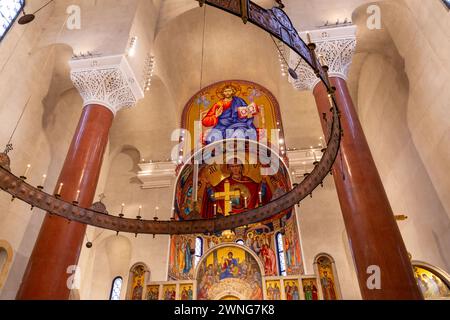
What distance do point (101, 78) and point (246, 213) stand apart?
17.6 ft

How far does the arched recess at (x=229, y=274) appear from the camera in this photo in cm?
1099

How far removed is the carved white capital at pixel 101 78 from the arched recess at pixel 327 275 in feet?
23.3

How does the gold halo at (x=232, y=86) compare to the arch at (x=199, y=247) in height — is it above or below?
above

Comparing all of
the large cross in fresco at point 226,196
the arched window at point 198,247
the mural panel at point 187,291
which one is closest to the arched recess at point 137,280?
the mural panel at point 187,291

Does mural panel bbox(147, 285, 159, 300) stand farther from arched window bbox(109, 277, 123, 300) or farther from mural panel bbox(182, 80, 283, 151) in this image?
mural panel bbox(182, 80, 283, 151)

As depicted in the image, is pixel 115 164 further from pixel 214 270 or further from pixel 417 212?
pixel 417 212

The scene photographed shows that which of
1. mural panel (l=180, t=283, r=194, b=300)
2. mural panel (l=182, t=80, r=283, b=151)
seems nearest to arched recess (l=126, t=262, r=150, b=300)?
mural panel (l=180, t=283, r=194, b=300)

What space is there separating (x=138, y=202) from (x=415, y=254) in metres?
8.85

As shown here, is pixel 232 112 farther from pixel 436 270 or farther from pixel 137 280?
pixel 436 270

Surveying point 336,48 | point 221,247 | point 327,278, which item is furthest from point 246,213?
point 221,247

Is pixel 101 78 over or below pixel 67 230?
over

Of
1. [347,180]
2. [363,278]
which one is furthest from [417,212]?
[363,278]

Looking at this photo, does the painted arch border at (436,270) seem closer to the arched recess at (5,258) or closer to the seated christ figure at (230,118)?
the seated christ figure at (230,118)

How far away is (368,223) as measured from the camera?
16.6 feet
